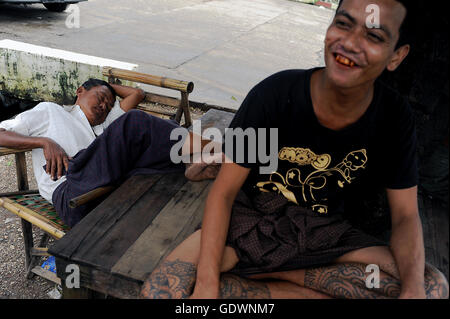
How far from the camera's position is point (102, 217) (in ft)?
6.18

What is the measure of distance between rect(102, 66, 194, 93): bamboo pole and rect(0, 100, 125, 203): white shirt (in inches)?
19.1

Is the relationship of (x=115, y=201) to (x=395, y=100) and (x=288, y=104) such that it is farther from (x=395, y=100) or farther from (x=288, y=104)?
(x=395, y=100)

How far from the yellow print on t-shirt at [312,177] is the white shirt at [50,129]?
1366 millimetres

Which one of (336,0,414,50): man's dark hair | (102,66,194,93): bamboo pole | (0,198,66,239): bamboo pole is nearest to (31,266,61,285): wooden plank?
(0,198,66,239): bamboo pole

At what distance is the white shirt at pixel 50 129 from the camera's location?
92.9 inches

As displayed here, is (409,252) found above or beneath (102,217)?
above

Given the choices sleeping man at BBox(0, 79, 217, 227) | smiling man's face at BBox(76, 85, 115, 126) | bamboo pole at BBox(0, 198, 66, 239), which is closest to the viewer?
bamboo pole at BBox(0, 198, 66, 239)

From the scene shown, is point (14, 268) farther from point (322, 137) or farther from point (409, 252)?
point (409, 252)

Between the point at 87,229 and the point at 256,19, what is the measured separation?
10230 millimetres

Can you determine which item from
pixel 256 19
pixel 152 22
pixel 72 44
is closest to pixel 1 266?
pixel 72 44

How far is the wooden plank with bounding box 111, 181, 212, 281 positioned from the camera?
5.28ft

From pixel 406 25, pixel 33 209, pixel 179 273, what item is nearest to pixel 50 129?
pixel 33 209

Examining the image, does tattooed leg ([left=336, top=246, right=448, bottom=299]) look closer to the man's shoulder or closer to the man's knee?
A: the man's knee

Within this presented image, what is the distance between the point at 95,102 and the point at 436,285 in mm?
2363
